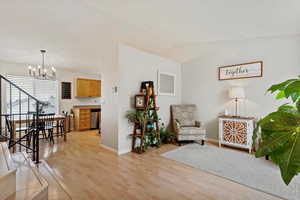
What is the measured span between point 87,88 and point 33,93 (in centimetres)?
172

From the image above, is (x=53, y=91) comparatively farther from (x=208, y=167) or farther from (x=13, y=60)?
(x=208, y=167)

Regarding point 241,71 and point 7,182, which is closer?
point 7,182

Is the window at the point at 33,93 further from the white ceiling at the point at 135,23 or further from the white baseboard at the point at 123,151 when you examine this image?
the white baseboard at the point at 123,151

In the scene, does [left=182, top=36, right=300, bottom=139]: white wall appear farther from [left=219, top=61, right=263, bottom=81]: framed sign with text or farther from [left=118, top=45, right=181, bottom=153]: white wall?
[left=118, top=45, right=181, bottom=153]: white wall

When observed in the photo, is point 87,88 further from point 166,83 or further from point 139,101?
point 139,101

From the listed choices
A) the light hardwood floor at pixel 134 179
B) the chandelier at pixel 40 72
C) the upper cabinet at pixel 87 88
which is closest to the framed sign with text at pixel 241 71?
the light hardwood floor at pixel 134 179

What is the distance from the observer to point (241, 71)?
12.3 feet

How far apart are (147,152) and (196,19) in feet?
8.92

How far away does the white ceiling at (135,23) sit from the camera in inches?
81.0

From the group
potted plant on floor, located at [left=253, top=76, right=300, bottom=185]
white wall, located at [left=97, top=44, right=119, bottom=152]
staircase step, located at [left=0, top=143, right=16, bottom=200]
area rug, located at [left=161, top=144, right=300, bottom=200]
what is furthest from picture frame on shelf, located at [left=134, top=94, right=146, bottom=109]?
potted plant on floor, located at [left=253, top=76, right=300, bottom=185]

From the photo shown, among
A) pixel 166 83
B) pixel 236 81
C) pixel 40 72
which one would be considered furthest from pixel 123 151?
pixel 40 72

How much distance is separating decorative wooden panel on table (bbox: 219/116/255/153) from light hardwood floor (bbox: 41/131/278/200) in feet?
5.12

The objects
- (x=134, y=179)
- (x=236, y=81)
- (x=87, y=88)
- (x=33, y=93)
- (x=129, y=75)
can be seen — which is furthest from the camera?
(x=87, y=88)

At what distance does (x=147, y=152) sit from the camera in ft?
10.8
